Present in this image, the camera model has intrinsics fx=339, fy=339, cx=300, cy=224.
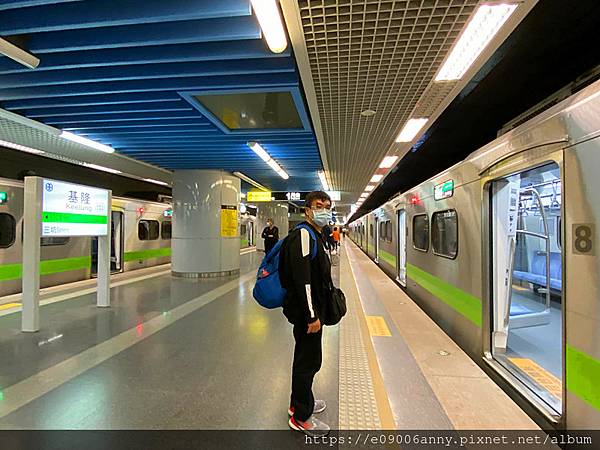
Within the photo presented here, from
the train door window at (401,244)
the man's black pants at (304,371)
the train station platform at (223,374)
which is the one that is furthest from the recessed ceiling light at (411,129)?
the man's black pants at (304,371)

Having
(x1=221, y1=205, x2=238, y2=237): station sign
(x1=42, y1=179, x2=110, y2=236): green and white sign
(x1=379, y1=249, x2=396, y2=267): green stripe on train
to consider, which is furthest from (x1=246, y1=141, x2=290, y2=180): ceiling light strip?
(x1=379, y1=249, x2=396, y2=267): green stripe on train

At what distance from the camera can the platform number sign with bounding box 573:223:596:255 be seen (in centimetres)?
179

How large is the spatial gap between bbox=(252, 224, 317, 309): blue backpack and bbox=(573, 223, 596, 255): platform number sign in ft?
4.90

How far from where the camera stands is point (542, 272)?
7.30 meters

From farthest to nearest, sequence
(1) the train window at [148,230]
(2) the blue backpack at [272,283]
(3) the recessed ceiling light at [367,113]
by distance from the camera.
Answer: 1. (1) the train window at [148,230]
2. (3) the recessed ceiling light at [367,113]
3. (2) the blue backpack at [272,283]

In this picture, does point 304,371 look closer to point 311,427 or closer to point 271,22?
point 311,427

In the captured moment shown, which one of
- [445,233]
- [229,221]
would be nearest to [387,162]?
[445,233]

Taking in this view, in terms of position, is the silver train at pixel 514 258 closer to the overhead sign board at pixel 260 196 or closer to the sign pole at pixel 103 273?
the sign pole at pixel 103 273

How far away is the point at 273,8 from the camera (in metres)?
2.50

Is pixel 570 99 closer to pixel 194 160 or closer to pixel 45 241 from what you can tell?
pixel 194 160

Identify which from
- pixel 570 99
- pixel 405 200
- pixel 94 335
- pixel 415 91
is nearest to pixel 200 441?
pixel 94 335

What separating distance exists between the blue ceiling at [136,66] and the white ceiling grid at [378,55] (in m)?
0.51

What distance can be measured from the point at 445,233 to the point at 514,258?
1.27 m

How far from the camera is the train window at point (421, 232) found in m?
5.66
